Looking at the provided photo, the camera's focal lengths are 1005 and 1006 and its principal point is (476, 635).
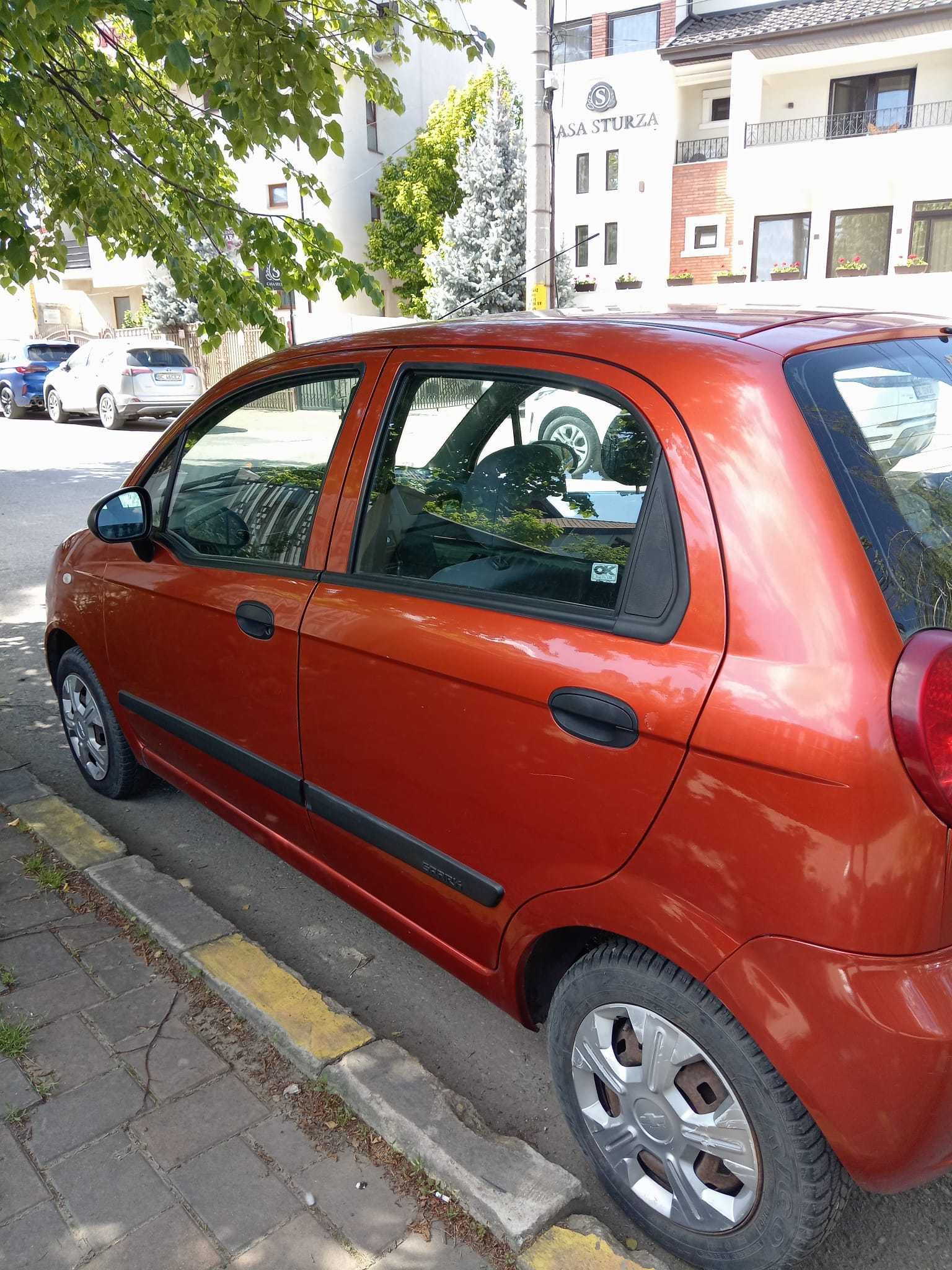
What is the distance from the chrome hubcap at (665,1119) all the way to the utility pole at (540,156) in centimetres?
898

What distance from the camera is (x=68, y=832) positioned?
3760mm

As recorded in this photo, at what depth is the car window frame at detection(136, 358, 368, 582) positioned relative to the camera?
2729mm

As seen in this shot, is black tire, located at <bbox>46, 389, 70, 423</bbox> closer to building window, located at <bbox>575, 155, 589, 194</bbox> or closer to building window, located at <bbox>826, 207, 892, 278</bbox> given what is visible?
building window, located at <bbox>575, 155, 589, 194</bbox>

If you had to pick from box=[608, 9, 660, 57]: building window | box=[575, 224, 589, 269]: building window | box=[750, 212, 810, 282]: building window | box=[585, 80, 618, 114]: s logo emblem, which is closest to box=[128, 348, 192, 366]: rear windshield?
box=[575, 224, 589, 269]: building window

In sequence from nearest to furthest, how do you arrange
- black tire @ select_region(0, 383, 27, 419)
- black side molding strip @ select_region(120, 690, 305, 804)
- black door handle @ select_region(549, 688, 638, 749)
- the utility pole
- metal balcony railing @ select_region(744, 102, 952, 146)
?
1. black door handle @ select_region(549, 688, 638, 749)
2. black side molding strip @ select_region(120, 690, 305, 804)
3. the utility pole
4. black tire @ select_region(0, 383, 27, 419)
5. metal balcony railing @ select_region(744, 102, 952, 146)

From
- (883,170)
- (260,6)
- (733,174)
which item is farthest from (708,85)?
(260,6)

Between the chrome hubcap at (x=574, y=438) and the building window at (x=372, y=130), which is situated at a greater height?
the building window at (x=372, y=130)

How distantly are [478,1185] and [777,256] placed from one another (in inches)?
1117

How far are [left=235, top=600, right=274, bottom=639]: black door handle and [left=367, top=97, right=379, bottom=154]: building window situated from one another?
37.7 metres

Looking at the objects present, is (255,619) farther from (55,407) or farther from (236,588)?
(55,407)

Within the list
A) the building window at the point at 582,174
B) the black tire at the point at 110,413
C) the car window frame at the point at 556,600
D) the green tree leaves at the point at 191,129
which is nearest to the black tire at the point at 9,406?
the black tire at the point at 110,413

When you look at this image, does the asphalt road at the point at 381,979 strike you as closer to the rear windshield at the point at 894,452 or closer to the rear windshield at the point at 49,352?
the rear windshield at the point at 894,452

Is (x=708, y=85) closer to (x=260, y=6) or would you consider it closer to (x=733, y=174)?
(x=733, y=174)

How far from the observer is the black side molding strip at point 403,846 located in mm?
2285
